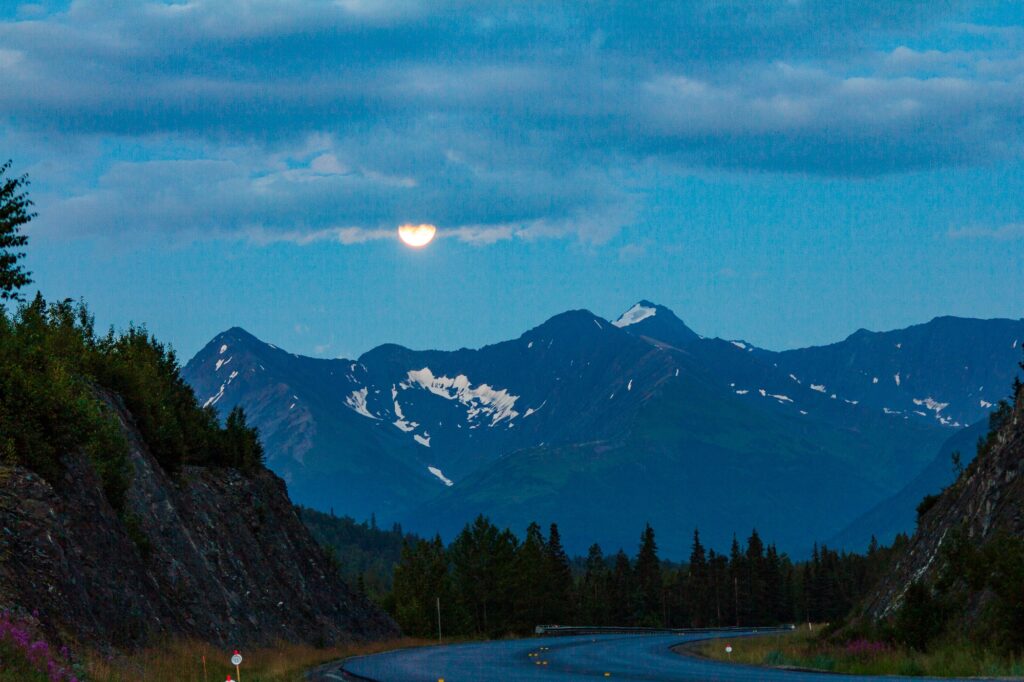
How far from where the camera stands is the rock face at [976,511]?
47.2 m

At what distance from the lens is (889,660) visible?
37.9 m

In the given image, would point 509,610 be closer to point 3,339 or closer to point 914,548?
point 914,548

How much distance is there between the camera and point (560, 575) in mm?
162625

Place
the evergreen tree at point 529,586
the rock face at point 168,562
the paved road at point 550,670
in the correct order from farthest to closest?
the evergreen tree at point 529,586, the paved road at point 550,670, the rock face at point 168,562

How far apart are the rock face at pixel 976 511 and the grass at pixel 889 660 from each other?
4.01 metres

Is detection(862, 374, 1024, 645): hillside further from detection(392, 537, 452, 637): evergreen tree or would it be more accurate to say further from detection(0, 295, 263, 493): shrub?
detection(392, 537, 452, 637): evergreen tree

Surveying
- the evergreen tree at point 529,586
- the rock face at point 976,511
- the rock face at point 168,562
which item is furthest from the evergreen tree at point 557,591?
the rock face at point 976,511

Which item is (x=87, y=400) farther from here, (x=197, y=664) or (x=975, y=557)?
(x=975, y=557)

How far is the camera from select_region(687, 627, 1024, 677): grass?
1240 inches

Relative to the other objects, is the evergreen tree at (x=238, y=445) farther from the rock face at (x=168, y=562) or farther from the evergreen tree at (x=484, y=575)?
the evergreen tree at (x=484, y=575)

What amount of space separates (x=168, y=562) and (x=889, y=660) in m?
24.8

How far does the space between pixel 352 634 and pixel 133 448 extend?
2930cm

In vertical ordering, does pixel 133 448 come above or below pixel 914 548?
above

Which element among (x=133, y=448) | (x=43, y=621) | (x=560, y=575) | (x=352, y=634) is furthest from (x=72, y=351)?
(x=560, y=575)
